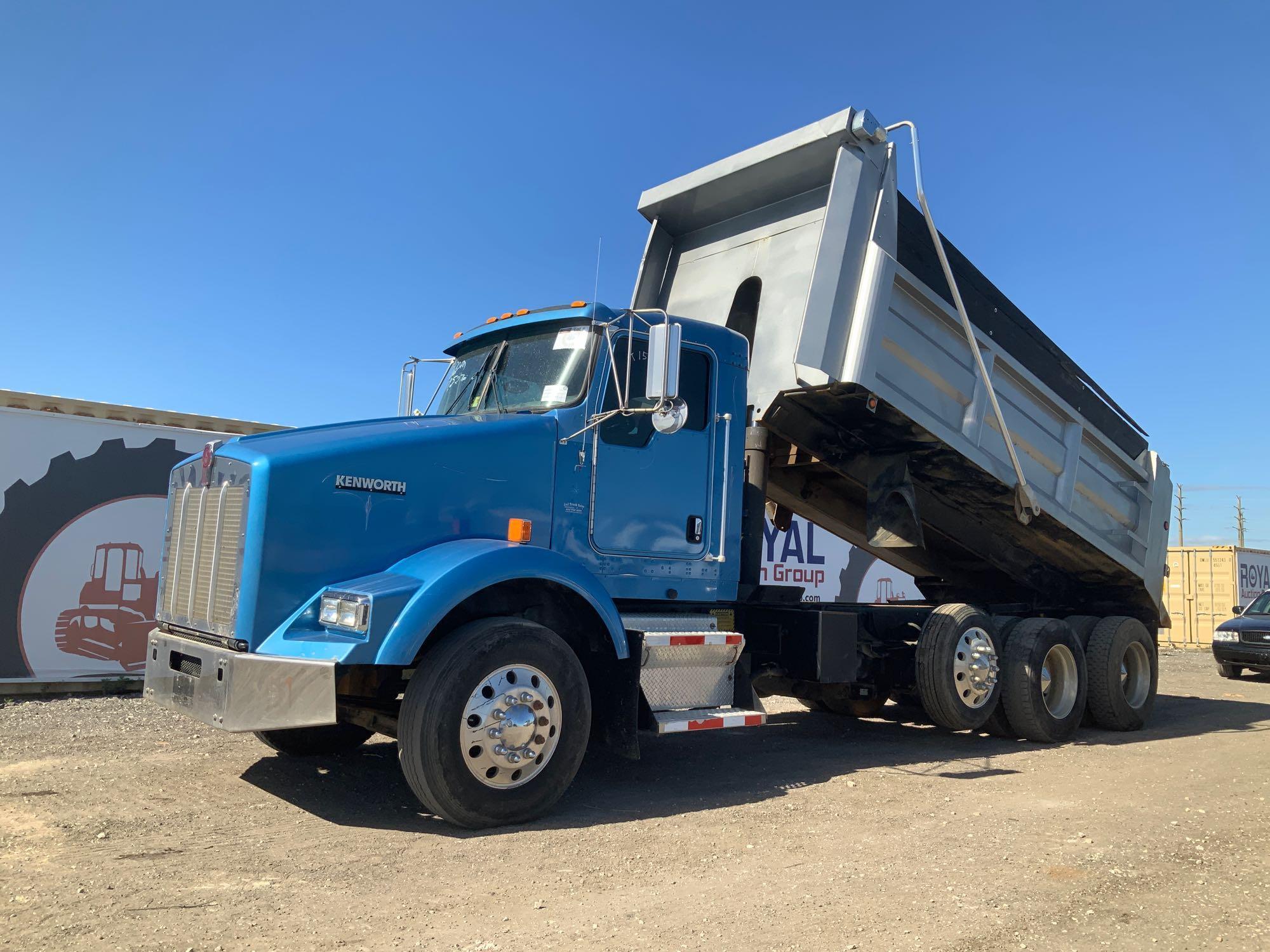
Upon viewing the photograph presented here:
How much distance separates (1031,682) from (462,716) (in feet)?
16.9

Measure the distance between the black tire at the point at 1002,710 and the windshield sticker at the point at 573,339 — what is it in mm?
4349

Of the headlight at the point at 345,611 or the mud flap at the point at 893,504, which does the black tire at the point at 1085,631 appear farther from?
the headlight at the point at 345,611

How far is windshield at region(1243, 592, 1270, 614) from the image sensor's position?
16109mm

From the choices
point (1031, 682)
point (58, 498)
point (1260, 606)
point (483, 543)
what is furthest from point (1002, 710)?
point (1260, 606)

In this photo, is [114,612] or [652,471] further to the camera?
[114,612]

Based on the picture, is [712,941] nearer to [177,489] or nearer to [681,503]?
[681,503]

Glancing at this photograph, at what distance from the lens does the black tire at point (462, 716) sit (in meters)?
4.51

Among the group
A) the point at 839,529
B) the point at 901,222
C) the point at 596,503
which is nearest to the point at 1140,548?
the point at 839,529

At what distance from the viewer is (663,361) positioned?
5160 mm

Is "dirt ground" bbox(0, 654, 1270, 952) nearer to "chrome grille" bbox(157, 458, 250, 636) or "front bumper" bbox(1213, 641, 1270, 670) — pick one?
"chrome grille" bbox(157, 458, 250, 636)

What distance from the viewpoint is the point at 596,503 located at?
568 centimetres

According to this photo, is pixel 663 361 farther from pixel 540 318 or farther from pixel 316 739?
pixel 316 739

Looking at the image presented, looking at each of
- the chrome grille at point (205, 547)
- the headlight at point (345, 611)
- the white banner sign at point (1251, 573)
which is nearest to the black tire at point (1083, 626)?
the headlight at point (345, 611)

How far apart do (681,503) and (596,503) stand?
662 millimetres
